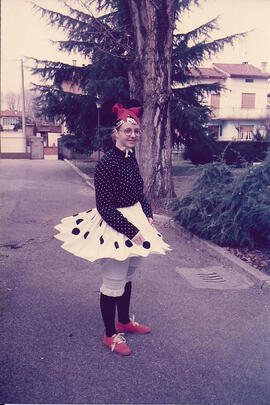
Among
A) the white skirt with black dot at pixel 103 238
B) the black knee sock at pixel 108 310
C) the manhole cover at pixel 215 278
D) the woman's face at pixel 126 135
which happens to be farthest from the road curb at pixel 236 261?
the woman's face at pixel 126 135

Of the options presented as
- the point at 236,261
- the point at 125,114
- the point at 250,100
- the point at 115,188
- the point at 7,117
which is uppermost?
the point at 250,100

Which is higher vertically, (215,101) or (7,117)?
(215,101)

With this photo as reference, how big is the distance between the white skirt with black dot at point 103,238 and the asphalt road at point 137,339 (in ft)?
2.87

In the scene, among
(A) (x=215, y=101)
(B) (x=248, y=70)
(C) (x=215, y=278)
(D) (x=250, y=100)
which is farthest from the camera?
(A) (x=215, y=101)

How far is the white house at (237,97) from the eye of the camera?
543cm

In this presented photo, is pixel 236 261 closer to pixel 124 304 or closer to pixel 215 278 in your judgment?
pixel 215 278

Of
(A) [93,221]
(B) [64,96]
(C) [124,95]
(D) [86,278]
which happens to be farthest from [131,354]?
(B) [64,96]

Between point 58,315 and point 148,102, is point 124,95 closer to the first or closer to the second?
point 148,102

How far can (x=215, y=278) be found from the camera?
488 centimetres

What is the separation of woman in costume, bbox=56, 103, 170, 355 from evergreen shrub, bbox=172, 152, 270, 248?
286 cm

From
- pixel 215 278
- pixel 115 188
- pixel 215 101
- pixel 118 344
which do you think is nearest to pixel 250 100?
pixel 215 278

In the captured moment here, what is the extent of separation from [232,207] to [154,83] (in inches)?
152

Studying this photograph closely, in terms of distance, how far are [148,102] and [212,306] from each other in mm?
5551

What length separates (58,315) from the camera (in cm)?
370
